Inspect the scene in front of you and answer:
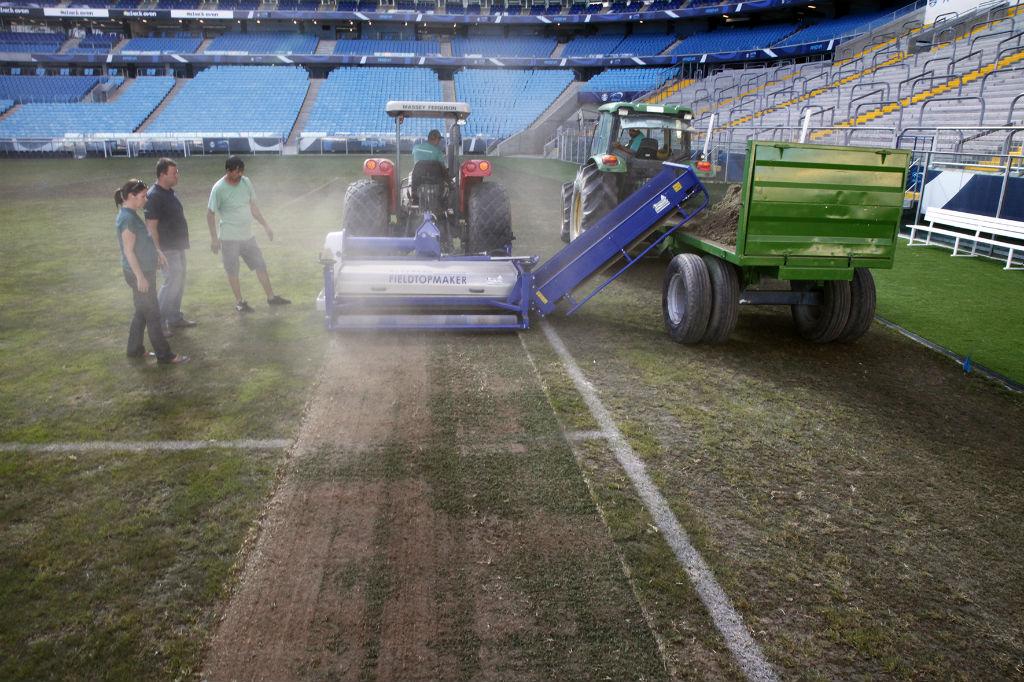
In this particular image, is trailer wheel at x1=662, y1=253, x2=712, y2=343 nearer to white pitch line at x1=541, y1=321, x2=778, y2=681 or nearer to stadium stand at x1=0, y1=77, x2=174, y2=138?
white pitch line at x1=541, y1=321, x2=778, y2=681

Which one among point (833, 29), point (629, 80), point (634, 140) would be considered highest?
point (833, 29)

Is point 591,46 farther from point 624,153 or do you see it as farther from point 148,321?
point 148,321

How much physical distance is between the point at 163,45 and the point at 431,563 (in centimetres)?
5367

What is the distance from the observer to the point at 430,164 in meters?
7.84

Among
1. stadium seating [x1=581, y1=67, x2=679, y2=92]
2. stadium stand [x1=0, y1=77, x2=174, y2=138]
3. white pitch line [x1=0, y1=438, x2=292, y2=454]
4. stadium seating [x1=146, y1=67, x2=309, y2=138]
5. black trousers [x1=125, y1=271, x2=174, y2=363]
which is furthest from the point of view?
stadium seating [x1=581, y1=67, x2=679, y2=92]

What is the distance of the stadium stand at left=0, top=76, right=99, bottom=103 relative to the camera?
40.0 meters

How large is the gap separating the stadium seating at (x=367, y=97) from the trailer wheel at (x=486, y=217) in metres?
28.0

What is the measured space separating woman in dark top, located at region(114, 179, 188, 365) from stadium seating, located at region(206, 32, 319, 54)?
46185 mm

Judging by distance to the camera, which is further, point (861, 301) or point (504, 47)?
point (504, 47)

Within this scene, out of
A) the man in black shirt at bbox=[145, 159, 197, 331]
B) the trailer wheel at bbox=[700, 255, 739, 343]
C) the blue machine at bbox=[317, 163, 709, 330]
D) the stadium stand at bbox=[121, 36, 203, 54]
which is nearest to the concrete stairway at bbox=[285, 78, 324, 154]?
the stadium stand at bbox=[121, 36, 203, 54]

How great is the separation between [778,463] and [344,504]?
2525mm

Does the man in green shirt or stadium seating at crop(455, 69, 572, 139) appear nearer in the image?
the man in green shirt

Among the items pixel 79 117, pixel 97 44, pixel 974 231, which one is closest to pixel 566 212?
pixel 974 231

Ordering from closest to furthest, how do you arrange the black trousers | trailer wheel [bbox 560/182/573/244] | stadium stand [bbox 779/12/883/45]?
1. the black trousers
2. trailer wheel [bbox 560/182/573/244]
3. stadium stand [bbox 779/12/883/45]
